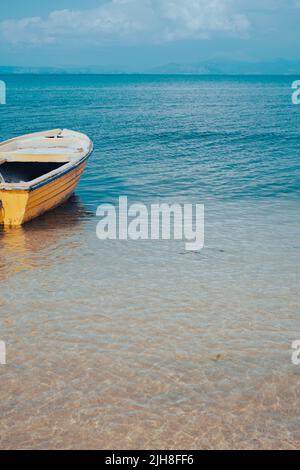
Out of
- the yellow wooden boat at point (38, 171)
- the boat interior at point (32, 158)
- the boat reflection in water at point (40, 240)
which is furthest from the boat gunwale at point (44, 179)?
the boat reflection in water at point (40, 240)

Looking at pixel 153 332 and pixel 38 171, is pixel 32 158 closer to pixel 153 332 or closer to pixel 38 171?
pixel 38 171

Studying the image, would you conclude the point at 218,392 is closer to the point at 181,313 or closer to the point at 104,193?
the point at 181,313

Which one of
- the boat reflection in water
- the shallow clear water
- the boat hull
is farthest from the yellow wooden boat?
the shallow clear water

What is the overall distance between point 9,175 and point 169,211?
583 centimetres

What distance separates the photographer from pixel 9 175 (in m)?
17.1

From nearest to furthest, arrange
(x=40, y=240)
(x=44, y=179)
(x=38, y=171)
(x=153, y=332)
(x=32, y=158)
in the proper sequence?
(x=153, y=332), (x=40, y=240), (x=44, y=179), (x=32, y=158), (x=38, y=171)

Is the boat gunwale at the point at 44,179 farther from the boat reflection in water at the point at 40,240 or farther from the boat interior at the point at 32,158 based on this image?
the boat reflection in water at the point at 40,240

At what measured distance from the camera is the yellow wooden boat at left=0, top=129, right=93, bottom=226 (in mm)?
13469

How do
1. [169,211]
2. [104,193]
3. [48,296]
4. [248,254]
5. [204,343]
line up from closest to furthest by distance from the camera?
[204,343] < [48,296] < [248,254] < [169,211] < [104,193]

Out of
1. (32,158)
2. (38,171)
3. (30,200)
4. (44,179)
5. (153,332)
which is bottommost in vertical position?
(153,332)

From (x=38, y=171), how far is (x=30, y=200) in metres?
4.23

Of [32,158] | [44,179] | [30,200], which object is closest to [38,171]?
[32,158]

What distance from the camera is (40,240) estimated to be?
12859 millimetres
